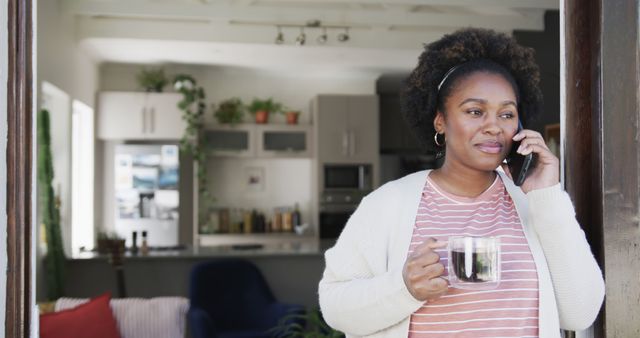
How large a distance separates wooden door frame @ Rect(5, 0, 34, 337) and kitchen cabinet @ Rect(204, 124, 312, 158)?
6083 millimetres

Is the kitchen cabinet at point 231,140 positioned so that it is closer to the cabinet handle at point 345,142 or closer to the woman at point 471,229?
the cabinet handle at point 345,142

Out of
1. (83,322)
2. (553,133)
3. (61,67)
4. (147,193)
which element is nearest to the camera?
(83,322)

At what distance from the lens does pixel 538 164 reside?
1.32m

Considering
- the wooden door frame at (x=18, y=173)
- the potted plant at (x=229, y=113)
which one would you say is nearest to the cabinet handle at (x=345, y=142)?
the potted plant at (x=229, y=113)

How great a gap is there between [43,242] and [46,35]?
1.46 m

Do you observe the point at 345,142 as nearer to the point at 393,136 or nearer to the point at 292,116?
the point at 292,116

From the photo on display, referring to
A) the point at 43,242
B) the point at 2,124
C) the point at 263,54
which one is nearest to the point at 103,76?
the point at 263,54

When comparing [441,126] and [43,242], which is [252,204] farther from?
[441,126]

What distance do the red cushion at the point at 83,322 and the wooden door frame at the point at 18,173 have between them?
1.78m

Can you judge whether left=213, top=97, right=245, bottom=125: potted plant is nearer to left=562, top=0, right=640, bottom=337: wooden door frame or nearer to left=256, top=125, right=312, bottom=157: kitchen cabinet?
left=256, top=125, right=312, bottom=157: kitchen cabinet

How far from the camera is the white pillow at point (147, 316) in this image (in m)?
3.41

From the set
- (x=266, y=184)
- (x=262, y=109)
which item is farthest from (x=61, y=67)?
(x=266, y=184)

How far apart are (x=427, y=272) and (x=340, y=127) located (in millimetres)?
6313

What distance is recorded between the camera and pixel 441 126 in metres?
1.44
